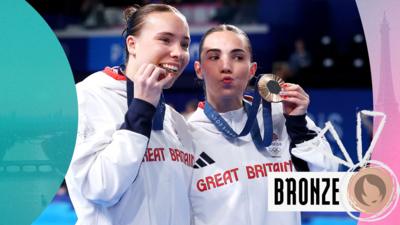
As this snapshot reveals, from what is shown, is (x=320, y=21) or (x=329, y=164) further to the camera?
(x=320, y=21)

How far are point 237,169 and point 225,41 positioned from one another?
1.66ft

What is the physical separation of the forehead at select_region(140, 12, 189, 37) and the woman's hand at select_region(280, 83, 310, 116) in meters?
0.48

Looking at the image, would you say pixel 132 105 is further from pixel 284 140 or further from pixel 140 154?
pixel 284 140

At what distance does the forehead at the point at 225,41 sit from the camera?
267 centimetres

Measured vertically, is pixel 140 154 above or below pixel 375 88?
below

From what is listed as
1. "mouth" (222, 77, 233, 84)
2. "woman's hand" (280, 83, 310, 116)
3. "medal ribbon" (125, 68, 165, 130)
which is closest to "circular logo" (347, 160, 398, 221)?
"woman's hand" (280, 83, 310, 116)

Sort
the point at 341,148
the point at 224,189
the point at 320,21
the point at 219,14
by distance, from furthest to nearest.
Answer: the point at 219,14 < the point at 320,21 < the point at 341,148 < the point at 224,189

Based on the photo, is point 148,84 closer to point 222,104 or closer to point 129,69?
point 129,69

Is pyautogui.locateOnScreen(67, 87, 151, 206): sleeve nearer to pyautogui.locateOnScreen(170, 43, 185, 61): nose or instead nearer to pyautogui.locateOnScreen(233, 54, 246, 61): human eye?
pyautogui.locateOnScreen(170, 43, 185, 61): nose

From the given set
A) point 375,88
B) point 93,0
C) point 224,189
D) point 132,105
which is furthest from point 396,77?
point 93,0

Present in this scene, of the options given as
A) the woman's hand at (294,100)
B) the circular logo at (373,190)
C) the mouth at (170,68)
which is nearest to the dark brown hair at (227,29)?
the woman's hand at (294,100)

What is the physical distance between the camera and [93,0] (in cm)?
314

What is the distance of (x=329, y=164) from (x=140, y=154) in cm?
88

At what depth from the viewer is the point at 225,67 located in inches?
104
